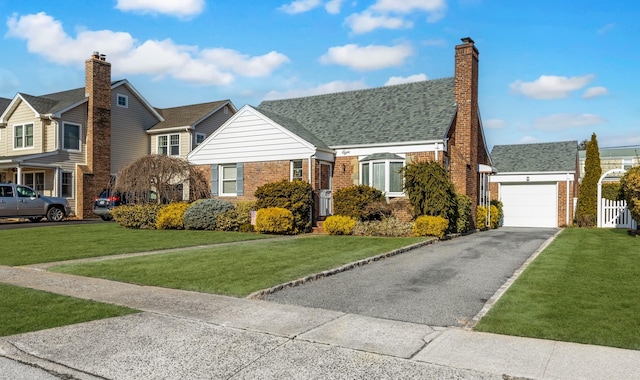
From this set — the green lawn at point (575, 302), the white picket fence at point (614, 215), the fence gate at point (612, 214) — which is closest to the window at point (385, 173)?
the green lawn at point (575, 302)

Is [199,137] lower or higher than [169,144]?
higher

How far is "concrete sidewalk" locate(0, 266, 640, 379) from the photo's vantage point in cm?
486

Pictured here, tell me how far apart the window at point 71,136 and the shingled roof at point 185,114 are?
17.1ft

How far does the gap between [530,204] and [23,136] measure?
3059cm

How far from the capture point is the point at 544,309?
7094 millimetres

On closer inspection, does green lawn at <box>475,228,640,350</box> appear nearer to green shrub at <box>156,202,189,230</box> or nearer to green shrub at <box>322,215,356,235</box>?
green shrub at <box>322,215,356,235</box>

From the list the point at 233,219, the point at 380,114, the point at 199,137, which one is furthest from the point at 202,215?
the point at 199,137

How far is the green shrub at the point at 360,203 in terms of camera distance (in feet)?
61.8

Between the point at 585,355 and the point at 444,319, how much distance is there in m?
1.97

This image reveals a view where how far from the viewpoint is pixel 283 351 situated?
17.8ft

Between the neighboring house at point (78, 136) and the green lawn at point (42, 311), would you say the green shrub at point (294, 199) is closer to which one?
the green lawn at point (42, 311)

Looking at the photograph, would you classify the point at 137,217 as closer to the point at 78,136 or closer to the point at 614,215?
the point at 78,136

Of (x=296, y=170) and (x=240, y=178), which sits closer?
(x=296, y=170)

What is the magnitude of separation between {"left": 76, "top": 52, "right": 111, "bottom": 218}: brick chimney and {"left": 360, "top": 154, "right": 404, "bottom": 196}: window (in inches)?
703
